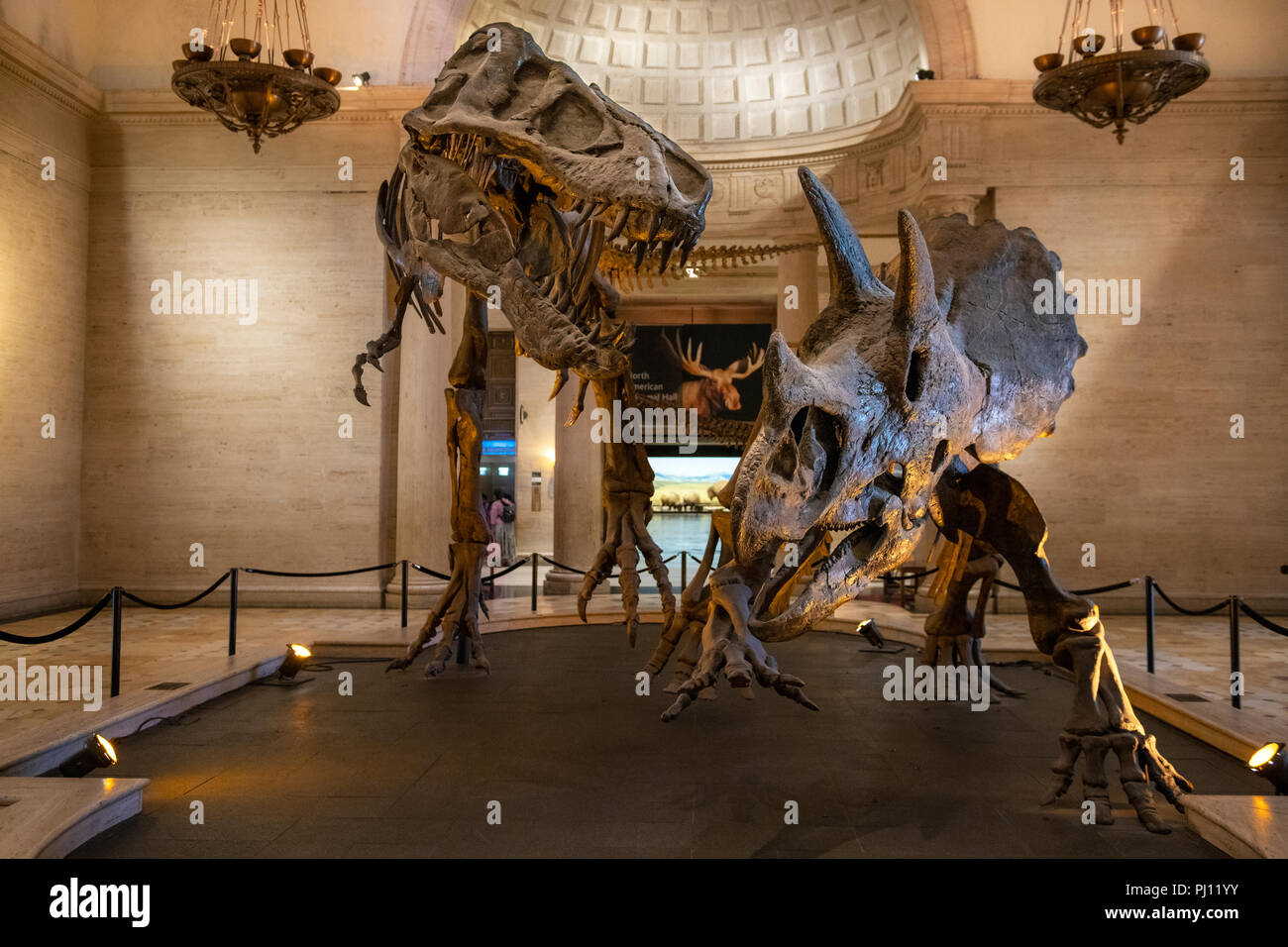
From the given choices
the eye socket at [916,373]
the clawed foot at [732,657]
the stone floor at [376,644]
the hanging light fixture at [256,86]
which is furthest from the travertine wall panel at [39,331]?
the eye socket at [916,373]

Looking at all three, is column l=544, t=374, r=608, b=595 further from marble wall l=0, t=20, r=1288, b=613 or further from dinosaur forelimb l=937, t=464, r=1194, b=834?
dinosaur forelimb l=937, t=464, r=1194, b=834

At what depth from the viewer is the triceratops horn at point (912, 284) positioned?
9.26 ft

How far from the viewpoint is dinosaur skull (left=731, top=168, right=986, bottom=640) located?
2.51 m

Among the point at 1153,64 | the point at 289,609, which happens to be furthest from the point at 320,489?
the point at 1153,64

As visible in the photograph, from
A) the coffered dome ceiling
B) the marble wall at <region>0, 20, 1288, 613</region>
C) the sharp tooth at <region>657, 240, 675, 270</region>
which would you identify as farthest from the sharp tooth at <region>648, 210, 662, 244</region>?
the coffered dome ceiling

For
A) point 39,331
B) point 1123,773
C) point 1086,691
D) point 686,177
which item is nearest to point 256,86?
point 39,331

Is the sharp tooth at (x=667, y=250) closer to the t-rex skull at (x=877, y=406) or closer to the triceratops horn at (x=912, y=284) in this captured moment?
the t-rex skull at (x=877, y=406)

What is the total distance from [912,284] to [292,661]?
17.1 feet

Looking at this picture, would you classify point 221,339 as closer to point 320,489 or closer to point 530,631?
point 320,489

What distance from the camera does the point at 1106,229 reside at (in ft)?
36.1

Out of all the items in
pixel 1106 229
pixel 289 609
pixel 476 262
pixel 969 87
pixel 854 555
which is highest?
pixel 969 87

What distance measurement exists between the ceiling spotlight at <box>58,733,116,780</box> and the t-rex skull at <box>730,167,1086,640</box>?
9.91 ft

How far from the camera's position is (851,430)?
8.70 feet
